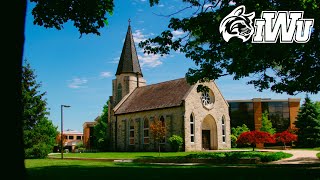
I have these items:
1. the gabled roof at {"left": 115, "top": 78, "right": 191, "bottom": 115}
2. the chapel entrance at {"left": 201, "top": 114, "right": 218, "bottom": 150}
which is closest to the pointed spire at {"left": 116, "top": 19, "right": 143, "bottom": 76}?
the gabled roof at {"left": 115, "top": 78, "right": 191, "bottom": 115}

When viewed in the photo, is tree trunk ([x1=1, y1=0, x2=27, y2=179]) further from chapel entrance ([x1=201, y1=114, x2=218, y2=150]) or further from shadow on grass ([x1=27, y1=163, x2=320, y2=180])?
chapel entrance ([x1=201, y1=114, x2=218, y2=150])

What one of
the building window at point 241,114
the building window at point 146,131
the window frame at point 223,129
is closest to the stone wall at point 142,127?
the building window at point 146,131

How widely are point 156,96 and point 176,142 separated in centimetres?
903

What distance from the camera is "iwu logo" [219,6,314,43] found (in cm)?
1068

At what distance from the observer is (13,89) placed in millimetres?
5797

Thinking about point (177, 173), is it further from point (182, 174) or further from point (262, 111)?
point (262, 111)

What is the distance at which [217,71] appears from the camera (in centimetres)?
1368

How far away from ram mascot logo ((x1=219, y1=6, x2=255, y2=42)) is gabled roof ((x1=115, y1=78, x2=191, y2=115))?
2725 centimetres

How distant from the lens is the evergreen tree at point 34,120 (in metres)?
33.7

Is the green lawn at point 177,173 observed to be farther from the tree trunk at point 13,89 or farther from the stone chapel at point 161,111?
the stone chapel at point 161,111

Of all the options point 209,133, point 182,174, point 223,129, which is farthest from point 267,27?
point 223,129

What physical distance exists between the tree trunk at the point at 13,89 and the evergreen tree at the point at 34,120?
2960 cm

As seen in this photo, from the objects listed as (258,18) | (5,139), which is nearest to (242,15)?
(258,18)

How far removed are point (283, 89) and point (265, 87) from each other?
3.09ft
